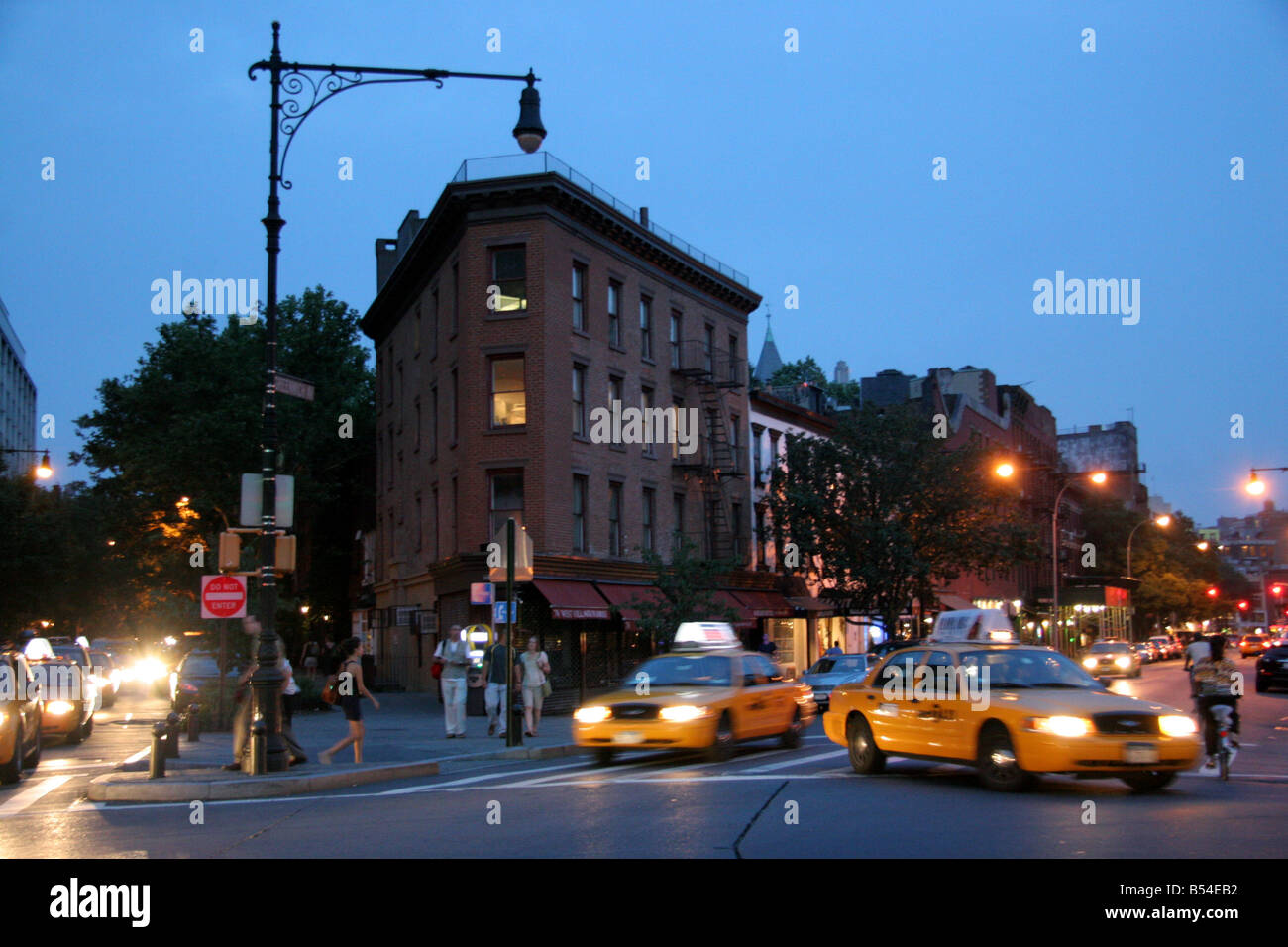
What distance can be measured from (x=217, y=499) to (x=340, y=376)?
9112 millimetres

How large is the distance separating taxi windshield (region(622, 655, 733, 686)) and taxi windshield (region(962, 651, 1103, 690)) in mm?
5010

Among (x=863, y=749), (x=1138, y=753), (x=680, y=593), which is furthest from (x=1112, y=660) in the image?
(x=1138, y=753)

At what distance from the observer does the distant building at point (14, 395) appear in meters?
83.3

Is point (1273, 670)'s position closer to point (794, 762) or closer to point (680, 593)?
point (680, 593)

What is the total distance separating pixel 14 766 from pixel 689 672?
29.4 feet

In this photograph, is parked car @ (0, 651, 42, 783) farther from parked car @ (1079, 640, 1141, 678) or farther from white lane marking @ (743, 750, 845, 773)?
parked car @ (1079, 640, 1141, 678)

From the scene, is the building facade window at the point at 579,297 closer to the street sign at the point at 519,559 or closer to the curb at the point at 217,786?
the street sign at the point at 519,559

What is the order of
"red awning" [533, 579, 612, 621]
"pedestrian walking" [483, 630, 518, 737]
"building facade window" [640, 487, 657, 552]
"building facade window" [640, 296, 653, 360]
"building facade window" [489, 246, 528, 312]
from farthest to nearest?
"building facade window" [640, 296, 653, 360]
"building facade window" [640, 487, 657, 552]
"building facade window" [489, 246, 528, 312]
"red awning" [533, 579, 612, 621]
"pedestrian walking" [483, 630, 518, 737]

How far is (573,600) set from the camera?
32.3m

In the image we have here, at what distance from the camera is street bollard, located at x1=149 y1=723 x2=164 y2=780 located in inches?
580

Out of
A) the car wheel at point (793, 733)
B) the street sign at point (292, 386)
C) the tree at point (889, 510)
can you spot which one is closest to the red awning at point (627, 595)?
the tree at point (889, 510)

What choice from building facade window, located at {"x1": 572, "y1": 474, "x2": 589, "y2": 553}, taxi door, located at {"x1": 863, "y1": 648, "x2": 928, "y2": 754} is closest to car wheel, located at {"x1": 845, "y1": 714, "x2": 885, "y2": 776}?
taxi door, located at {"x1": 863, "y1": 648, "x2": 928, "y2": 754}

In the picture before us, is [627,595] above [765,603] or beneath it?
above
